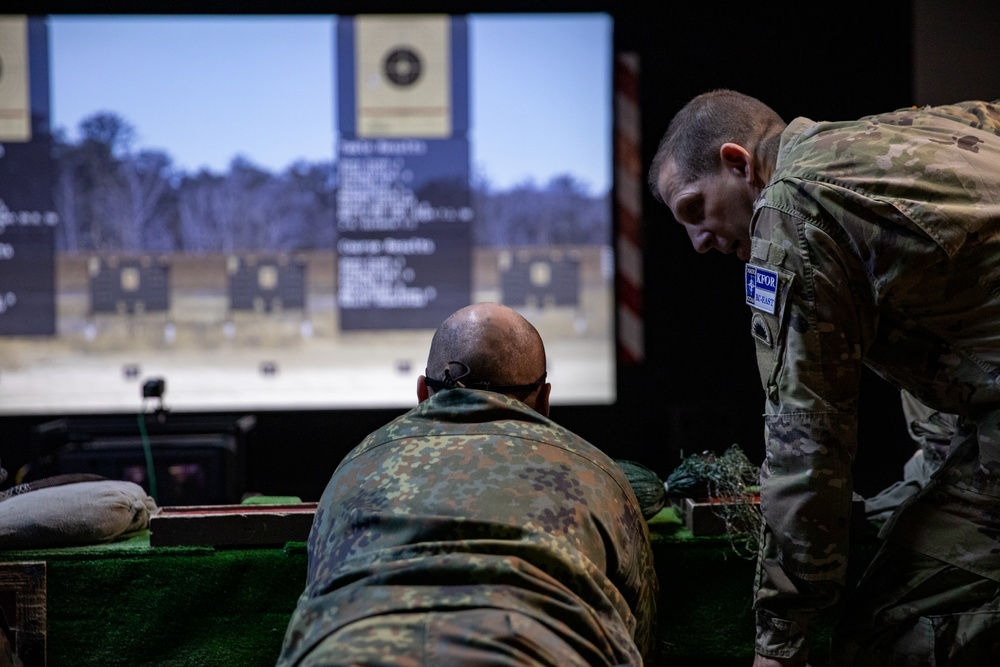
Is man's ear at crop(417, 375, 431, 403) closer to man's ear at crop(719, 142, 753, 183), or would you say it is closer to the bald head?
the bald head

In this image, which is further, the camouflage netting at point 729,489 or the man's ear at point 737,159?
the camouflage netting at point 729,489

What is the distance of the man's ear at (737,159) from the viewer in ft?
5.30

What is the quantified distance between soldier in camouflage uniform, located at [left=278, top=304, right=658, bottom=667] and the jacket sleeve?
0.22m

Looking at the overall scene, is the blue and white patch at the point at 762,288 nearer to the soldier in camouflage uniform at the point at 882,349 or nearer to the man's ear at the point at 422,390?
the soldier in camouflage uniform at the point at 882,349

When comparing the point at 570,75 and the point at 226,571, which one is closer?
the point at 226,571

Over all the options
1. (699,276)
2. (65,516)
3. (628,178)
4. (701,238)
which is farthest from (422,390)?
(699,276)

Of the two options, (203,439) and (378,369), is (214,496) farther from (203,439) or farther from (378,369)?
(378,369)

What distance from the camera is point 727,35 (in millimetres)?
3518

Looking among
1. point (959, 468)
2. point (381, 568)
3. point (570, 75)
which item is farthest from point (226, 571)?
point (570, 75)

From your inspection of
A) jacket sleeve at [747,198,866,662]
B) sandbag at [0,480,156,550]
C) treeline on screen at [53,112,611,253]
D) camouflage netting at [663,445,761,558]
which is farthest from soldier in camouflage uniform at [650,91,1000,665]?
treeline on screen at [53,112,611,253]

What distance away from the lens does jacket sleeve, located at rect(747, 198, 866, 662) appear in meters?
1.41

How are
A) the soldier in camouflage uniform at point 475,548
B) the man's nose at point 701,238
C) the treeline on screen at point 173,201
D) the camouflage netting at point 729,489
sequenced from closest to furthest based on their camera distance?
the soldier in camouflage uniform at point 475,548
the man's nose at point 701,238
the camouflage netting at point 729,489
the treeline on screen at point 173,201

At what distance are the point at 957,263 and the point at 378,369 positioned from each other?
233 centimetres

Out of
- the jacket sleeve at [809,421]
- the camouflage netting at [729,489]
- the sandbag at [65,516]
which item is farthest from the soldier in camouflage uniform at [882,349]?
the sandbag at [65,516]
